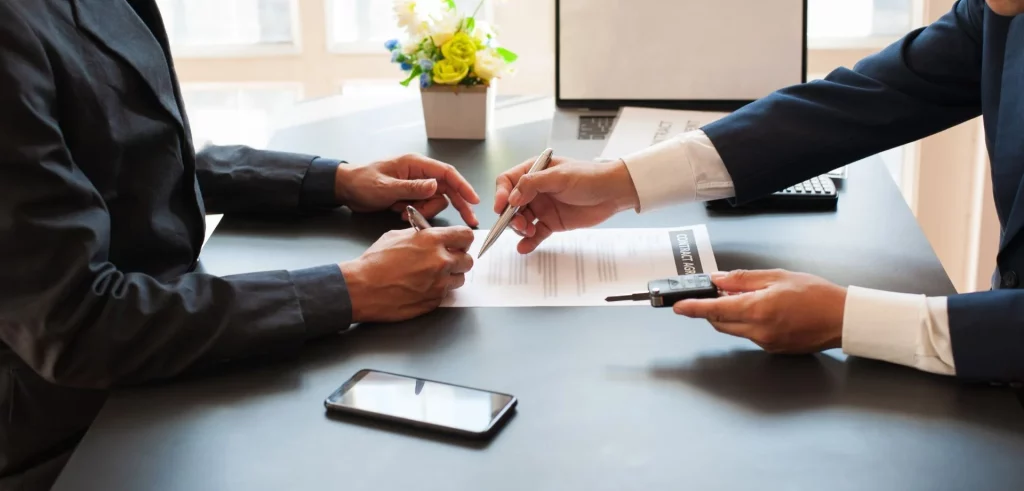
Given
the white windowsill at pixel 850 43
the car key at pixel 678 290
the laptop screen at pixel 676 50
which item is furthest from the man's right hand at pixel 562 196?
the white windowsill at pixel 850 43

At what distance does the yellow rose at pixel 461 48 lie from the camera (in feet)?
5.62

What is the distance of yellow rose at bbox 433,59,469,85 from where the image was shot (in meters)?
1.73

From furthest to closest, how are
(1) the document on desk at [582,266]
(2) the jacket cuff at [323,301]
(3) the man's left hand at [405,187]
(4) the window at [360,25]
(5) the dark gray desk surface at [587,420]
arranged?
(4) the window at [360,25]
(3) the man's left hand at [405,187]
(1) the document on desk at [582,266]
(2) the jacket cuff at [323,301]
(5) the dark gray desk surface at [587,420]

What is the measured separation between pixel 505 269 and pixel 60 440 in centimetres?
56

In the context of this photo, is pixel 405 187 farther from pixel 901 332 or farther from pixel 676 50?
pixel 676 50

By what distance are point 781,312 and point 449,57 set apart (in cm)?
93

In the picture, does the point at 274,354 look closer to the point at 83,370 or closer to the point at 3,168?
the point at 83,370

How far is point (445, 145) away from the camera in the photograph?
180cm

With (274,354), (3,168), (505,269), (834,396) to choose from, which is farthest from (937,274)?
(3,168)

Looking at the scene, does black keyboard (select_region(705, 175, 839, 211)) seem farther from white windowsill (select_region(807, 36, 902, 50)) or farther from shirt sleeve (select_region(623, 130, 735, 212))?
white windowsill (select_region(807, 36, 902, 50))

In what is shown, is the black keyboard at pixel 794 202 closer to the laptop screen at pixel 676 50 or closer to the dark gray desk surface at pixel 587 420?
the dark gray desk surface at pixel 587 420

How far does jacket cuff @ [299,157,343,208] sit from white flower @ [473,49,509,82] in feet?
1.28

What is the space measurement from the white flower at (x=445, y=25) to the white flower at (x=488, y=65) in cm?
6

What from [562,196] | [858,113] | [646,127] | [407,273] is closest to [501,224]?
[562,196]
